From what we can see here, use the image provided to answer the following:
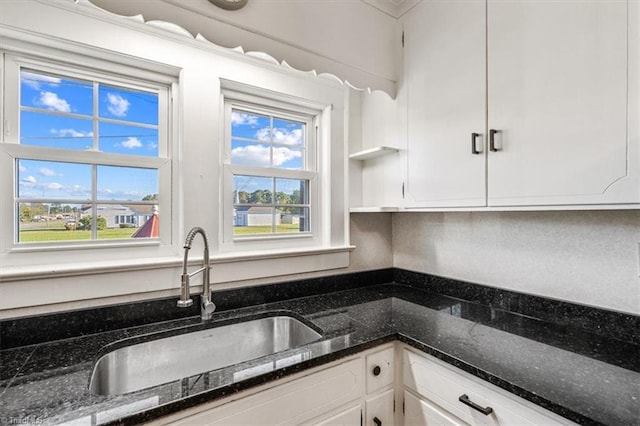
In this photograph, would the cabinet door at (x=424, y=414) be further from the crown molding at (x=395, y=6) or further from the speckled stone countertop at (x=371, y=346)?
the crown molding at (x=395, y=6)

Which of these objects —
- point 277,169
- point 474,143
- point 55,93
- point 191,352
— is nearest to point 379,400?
point 191,352

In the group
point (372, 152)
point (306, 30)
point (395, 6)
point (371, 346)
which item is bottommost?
point (371, 346)

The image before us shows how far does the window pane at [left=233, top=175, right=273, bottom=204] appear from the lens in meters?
1.65

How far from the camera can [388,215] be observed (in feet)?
6.75

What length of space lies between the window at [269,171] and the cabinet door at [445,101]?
1.93ft

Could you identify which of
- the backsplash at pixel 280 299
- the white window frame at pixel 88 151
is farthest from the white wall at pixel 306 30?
the backsplash at pixel 280 299

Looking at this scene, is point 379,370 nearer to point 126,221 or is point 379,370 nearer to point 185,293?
point 185,293

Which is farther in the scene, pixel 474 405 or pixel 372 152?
pixel 372 152

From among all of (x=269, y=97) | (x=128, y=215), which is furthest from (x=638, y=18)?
(x=128, y=215)

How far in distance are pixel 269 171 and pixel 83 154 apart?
2.68 feet

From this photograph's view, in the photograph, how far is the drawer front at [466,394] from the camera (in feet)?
2.87

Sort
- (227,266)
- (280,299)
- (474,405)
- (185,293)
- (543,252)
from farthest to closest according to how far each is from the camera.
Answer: (280,299), (227,266), (543,252), (185,293), (474,405)

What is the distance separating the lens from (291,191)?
6.00 feet

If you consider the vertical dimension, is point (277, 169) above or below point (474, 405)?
above
